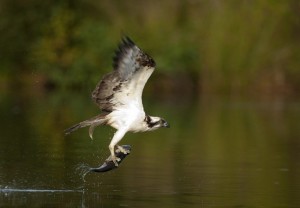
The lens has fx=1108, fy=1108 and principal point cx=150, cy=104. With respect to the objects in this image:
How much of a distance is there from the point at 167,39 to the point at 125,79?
3353 centimetres

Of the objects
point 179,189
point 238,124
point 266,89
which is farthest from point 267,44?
point 179,189

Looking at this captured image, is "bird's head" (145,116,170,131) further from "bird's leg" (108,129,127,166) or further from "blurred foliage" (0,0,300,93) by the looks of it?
"blurred foliage" (0,0,300,93)

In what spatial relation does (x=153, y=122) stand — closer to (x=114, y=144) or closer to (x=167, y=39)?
(x=114, y=144)

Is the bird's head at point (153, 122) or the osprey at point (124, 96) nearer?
the osprey at point (124, 96)

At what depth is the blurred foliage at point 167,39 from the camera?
150 feet

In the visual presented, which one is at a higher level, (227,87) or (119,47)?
(227,87)

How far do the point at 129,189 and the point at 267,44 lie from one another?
105ft

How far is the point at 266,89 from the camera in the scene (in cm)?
4556

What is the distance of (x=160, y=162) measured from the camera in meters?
19.0

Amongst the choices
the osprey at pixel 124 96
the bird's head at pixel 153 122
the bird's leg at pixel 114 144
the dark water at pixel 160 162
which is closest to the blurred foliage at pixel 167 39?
the dark water at pixel 160 162

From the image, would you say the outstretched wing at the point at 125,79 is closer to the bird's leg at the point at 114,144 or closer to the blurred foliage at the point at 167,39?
the bird's leg at the point at 114,144

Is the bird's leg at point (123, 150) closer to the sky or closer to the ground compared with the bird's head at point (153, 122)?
closer to the ground

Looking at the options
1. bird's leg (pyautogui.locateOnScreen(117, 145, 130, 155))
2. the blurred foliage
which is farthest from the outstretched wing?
the blurred foliage

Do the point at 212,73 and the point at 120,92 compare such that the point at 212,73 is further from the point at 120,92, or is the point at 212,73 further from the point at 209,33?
the point at 120,92
